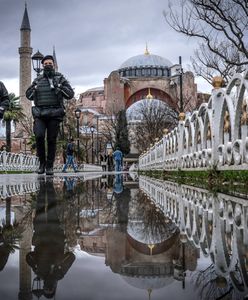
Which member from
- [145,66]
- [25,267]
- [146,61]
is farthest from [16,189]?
[146,61]

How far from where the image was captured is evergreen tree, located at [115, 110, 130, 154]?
69287 millimetres

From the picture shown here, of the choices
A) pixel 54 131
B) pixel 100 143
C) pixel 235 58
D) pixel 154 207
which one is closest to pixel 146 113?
pixel 100 143

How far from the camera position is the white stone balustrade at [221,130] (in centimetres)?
477

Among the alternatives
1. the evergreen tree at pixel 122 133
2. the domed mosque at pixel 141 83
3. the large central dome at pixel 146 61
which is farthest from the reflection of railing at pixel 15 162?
the large central dome at pixel 146 61

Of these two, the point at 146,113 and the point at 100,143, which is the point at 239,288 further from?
the point at 100,143

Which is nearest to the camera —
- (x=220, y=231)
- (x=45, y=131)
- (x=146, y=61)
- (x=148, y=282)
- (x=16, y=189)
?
(x=148, y=282)

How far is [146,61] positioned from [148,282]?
93.1 meters

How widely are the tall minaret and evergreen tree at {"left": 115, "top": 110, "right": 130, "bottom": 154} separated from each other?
1381cm

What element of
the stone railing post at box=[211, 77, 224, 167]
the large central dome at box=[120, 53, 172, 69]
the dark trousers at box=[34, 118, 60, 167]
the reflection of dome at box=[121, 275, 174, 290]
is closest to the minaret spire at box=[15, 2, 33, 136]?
the large central dome at box=[120, 53, 172, 69]

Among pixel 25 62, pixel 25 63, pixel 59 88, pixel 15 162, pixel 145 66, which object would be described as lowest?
pixel 15 162

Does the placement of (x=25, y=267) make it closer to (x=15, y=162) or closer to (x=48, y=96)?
(x=48, y=96)

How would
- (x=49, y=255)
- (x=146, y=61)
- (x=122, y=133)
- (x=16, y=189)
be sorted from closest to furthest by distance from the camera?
(x=49, y=255) → (x=16, y=189) → (x=122, y=133) → (x=146, y=61)

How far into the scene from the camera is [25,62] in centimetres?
7588

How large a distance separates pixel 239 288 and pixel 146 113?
181 feet
